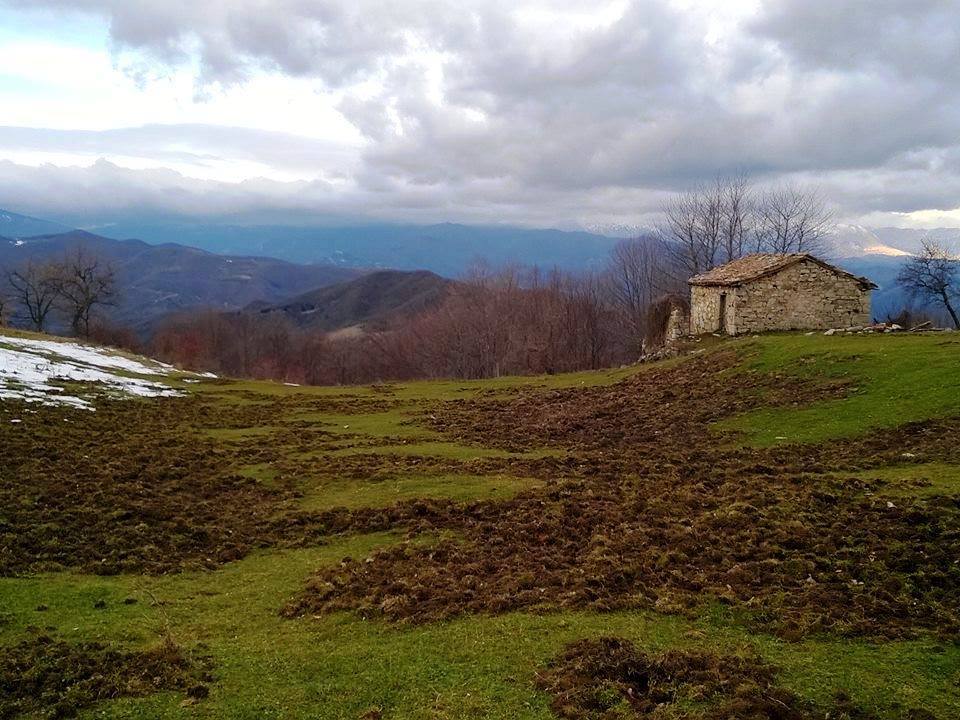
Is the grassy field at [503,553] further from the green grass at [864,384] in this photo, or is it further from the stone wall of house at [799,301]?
the stone wall of house at [799,301]

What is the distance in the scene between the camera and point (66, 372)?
1226 inches

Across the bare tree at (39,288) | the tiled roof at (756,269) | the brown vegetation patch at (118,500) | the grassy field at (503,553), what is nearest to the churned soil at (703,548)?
the grassy field at (503,553)

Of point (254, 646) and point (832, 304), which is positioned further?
point (832, 304)

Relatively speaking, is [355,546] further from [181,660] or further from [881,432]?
[881,432]

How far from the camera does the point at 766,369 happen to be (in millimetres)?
24312

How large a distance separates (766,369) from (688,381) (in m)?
2.97

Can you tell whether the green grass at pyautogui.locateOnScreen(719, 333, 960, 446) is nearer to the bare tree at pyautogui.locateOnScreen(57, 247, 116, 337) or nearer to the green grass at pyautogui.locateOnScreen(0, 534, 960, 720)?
the green grass at pyautogui.locateOnScreen(0, 534, 960, 720)

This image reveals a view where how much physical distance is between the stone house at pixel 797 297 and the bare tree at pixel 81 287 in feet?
214

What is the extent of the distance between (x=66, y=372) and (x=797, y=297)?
3584 cm

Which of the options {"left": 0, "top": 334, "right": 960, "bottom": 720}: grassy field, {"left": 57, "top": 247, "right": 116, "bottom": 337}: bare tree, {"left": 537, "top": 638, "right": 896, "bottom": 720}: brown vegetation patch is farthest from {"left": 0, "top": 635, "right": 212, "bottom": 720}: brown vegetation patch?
{"left": 57, "top": 247, "right": 116, "bottom": 337}: bare tree

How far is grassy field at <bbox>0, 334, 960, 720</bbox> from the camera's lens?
22.9 ft

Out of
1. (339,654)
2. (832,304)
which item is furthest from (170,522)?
(832,304)

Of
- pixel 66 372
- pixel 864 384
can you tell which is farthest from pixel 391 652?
pixel 66 372

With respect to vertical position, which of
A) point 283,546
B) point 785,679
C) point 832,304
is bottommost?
point 283,546
